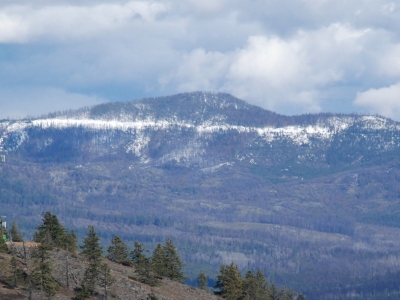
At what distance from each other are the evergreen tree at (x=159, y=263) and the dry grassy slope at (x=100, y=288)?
2.36 metres

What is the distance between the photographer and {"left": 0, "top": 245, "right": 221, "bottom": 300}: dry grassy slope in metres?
102

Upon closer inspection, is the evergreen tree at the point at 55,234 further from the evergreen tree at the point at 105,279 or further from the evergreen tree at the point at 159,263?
the evergreen tree at the point at 105,279

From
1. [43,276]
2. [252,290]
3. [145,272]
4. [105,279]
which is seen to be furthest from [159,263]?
[43,276]

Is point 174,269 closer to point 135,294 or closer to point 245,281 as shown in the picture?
point 245,281

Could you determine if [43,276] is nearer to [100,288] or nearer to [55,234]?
[100,288]

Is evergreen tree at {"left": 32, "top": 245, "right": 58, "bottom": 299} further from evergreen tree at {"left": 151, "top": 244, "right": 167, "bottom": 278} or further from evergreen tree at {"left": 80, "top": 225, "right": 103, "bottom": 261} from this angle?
evergreen tree at {"left": 151, "top": 244, "right": 167, "bottom": 278}

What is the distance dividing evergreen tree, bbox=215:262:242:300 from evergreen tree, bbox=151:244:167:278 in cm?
765

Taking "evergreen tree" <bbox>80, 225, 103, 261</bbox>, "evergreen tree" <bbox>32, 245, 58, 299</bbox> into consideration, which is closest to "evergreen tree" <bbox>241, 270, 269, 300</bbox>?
"evergreen tree" <bbox>80, 225, 103, 261</bbox>

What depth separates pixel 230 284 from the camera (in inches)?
5094

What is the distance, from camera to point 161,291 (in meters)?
118

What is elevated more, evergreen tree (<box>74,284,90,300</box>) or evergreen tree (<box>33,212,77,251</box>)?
evergreen tree (<box>33,212,77,251</box>)

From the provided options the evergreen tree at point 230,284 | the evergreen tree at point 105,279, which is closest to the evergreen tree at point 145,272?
the evergreen tree at point 105,279

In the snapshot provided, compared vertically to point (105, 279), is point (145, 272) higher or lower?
lower

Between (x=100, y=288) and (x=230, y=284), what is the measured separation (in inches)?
1015
